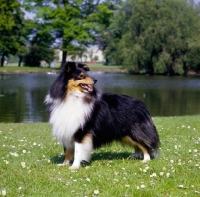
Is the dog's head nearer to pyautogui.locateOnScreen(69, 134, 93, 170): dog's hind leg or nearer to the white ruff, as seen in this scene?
the white ruff

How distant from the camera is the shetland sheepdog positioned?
23.9 feet

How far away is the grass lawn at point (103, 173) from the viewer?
5.78 metres

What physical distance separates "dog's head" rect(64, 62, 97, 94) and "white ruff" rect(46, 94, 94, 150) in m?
0.17

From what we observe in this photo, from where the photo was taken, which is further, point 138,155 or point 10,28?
point 10,28

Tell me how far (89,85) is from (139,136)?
1.58 metres

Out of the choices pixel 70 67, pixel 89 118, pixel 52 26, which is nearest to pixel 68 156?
pixel 89 118

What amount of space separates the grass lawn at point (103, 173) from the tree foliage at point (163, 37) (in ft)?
160

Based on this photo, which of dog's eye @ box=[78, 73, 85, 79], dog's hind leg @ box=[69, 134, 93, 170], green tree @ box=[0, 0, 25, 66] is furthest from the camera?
green tree @ box=[0, 0, 25, 66]

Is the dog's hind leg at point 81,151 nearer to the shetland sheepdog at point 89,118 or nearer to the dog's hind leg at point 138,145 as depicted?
the shetland sheepdog at point 89,118

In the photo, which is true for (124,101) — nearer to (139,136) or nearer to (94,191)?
(139,136)

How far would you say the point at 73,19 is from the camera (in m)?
69.2

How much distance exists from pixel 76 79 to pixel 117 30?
2788 inches

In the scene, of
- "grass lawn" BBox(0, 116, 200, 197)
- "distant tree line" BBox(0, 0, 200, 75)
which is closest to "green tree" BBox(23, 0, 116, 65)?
"distant tree line" BBox(0, 0, 200, 75)

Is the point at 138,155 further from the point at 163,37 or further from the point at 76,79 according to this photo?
the point at 163,37
